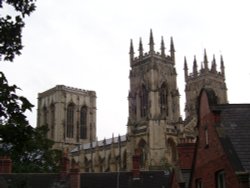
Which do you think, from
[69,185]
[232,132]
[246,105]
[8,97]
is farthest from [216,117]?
[69,185]

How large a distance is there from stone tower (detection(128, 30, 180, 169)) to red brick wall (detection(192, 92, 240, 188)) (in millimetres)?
64387

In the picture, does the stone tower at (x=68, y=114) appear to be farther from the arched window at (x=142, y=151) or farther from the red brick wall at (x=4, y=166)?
the red brick wall at (x=4, y=166)

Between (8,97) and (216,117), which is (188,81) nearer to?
(216,117)

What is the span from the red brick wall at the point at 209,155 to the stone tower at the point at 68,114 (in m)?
103

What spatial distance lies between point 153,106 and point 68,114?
40.1 meters

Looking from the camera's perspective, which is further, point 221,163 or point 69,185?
point 69,185

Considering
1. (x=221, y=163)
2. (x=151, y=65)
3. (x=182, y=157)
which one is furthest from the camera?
(x=151, y=65)

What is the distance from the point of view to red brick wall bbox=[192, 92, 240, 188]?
64.7 ft

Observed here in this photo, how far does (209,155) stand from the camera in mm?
21766

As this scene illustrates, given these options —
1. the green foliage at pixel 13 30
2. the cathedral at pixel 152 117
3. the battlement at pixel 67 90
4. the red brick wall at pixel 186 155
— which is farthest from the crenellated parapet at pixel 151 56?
the green foliage at pixel 13 30

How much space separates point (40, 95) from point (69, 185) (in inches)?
3908

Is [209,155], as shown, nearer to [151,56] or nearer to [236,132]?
[236,132]

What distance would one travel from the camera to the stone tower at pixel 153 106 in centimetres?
9125

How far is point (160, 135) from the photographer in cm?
9169
